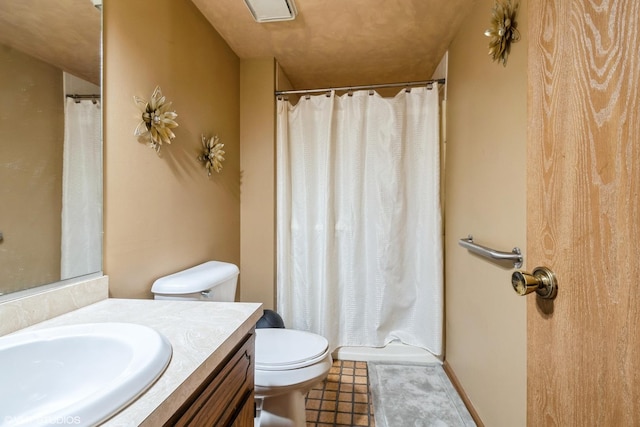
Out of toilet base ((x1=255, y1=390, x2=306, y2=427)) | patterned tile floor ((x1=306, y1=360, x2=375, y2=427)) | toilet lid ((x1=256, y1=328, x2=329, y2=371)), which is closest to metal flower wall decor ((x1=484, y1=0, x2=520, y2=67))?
toilet lid ((x1=256, y1=328, x2=329, y2=371))

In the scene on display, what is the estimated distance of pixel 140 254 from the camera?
1198 millimetres

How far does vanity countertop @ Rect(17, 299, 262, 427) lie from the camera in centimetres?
46

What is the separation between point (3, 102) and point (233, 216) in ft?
4.57

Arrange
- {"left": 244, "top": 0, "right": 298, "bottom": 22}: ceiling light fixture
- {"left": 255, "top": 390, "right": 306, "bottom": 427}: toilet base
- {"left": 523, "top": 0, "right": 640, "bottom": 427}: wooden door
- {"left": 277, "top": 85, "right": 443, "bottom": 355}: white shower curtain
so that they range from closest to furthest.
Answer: {"left": 523, "top": 0, "right": 640, "bottom": 427}: wooden door, {"left": 255, "top": 390, "right": 306, "bottom": 427}: toilet base, {"left": 244, "top": 0, "right": 298, "bottom": 22}: ceiling light fixture, {"left": 277, "top": 85, "right": 443, "bottom": 355}: white shower curtain

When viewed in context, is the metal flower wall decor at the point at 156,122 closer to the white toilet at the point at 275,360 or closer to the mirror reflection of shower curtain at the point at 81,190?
the mirror reflection of shower curtain at the point at 81,190

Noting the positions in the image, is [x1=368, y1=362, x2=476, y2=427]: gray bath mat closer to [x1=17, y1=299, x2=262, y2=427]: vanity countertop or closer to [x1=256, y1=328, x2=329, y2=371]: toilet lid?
[x1=256, y1=328, x2=329, y2=371]: toilet lid

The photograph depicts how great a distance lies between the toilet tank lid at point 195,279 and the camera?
4.00 feet

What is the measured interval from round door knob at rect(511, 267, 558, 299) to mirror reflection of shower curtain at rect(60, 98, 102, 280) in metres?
1.23

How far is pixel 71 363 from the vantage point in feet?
2.10

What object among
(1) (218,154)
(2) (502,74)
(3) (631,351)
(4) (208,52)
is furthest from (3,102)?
(2) (502,74)

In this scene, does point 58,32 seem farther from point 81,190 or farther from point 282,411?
point 282,411

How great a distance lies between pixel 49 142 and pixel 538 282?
1.30 meters

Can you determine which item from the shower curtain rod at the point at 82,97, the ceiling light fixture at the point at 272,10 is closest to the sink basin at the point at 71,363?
the shower curtain rod at the point at 82,97

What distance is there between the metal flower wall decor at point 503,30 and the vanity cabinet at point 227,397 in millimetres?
1435
